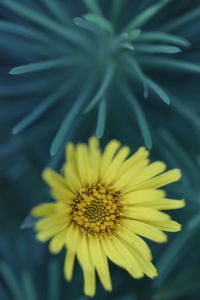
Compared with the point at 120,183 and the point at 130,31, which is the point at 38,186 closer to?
the point at 120,183

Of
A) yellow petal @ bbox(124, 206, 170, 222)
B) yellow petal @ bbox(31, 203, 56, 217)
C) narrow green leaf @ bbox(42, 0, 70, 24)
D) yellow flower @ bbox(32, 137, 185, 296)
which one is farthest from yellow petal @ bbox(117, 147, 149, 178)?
narrow green leaf @ bbox(42, 0, 70, 24)

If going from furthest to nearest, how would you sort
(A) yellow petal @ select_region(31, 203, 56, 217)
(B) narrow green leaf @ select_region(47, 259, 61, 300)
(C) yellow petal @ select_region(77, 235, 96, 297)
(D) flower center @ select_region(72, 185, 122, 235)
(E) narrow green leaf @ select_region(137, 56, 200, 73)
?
(B) narrow green leaf @ select_region(47, 259, 61, 300) → (E) narrow green leaf @ select_region(137, 56, 200, 73) → (D) flower center @ select_region(72, 185, 122, 235) → (C) yellow petal @ select_region(77, 235, 96, 297) → (A) yellow petal @ select_region(31, 203, 56, 217)

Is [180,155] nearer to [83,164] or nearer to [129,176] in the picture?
[129,176]

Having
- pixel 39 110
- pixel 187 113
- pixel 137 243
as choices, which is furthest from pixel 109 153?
pixel 187 113

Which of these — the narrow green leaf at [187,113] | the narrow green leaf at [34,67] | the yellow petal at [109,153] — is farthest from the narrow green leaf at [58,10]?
the yellow petal at [109,153]

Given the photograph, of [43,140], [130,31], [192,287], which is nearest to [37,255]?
[43,140]

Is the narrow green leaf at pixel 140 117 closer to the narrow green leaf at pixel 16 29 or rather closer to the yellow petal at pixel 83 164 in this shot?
the yellow petal at pixel 83 164

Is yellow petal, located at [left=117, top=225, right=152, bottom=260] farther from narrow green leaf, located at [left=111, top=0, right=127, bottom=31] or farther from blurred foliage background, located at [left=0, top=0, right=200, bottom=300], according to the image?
narrow green leaf, located at [left=111, top=0, right=127, bottom=31]
